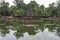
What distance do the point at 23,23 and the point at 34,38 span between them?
203 millimetres

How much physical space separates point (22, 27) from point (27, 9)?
0.20 metres

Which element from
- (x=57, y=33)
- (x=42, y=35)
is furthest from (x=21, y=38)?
(x=57, y=33)

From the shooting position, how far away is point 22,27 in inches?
100.0

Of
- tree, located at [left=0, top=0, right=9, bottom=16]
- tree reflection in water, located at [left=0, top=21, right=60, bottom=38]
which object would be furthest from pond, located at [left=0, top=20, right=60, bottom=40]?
tree, located at [left=0, top=0, right=9, bottom=16]

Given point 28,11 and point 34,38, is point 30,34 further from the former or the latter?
point 28,11

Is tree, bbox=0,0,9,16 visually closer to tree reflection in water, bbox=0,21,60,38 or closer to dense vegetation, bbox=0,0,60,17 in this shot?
dense vegetation, bbox=0,0,60,17

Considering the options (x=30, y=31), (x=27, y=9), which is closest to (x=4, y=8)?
(x=27, y=9)

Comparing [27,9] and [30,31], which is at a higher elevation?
[27,9]

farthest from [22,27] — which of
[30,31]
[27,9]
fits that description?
[27,9]

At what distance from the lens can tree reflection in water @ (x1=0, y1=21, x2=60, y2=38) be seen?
252cm

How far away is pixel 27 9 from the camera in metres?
2.58

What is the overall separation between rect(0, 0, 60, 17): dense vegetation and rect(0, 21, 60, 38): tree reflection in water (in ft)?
0.32

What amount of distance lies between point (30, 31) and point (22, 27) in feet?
0.31

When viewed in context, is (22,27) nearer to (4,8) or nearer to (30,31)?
(30,31)
